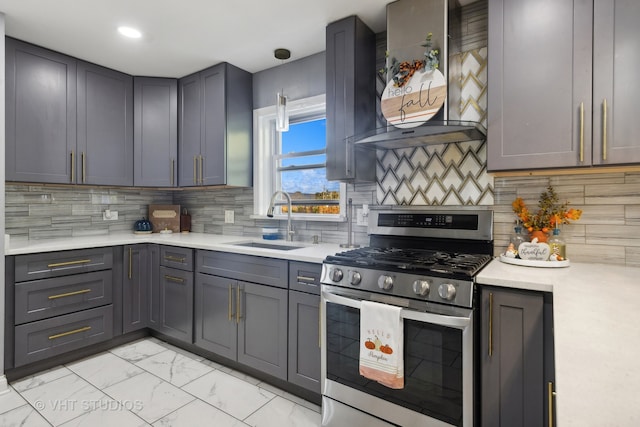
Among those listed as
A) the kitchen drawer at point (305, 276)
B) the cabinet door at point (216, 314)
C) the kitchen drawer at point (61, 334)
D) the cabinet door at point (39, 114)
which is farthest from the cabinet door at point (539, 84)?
the cabinet door at point (39, 114)

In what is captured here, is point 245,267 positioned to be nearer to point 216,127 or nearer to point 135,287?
point 135,287

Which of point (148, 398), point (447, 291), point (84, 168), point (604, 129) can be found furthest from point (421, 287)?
point (84, 168)

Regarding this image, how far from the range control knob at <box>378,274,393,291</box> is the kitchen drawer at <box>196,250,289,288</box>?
681mm

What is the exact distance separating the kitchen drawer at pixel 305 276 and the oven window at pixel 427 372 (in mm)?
308

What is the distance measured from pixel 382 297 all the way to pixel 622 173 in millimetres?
1355

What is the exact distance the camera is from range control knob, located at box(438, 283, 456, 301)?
1536 millimetres

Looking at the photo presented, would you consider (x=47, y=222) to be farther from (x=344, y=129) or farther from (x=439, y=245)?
(x=439, y=245)

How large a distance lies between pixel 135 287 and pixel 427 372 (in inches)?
96.6

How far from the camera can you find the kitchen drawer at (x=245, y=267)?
223 centimetres

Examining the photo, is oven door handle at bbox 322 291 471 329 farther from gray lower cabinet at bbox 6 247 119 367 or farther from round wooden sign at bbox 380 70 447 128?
gray lower cabinet at bbox 6 247 119 367

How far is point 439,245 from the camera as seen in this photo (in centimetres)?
219

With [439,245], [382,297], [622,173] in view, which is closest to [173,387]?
[382,297]

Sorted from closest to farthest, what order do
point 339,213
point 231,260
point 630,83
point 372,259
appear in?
point 630,83, point 372,259, point 231,260, point 339,213

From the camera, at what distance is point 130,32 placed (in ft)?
8.16
